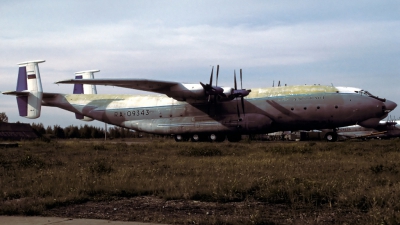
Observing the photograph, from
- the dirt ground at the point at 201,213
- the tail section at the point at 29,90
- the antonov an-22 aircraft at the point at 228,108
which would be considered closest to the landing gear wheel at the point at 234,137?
the antonov an-22 aircraft at the point at 228,108

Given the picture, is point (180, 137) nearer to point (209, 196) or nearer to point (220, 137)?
point (220, 137)

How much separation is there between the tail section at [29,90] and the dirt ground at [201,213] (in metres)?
37.4

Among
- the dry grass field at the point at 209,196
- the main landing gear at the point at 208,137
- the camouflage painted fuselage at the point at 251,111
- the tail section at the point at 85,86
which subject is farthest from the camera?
the tail section at the point at 85,86

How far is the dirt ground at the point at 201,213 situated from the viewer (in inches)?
281

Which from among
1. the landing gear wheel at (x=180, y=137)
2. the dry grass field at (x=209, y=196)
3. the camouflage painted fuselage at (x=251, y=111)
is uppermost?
the camouflage painted fuselage at (x=251, y=111)

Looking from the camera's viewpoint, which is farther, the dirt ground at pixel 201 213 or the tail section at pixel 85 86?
the tail section at pixel 85 86

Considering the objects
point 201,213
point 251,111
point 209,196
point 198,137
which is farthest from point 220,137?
point 201,213

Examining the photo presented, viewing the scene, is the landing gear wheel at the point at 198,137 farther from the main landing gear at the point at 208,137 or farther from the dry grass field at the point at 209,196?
the dry grass field at the point at 209,196

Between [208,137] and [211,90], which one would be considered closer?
[211,90]

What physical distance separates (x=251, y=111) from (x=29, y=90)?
74.8 ft

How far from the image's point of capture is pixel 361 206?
819 cm

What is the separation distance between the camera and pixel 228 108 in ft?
122

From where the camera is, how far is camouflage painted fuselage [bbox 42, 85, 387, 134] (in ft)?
113

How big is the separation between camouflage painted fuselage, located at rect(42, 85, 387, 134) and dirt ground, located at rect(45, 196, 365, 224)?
2700 cm
